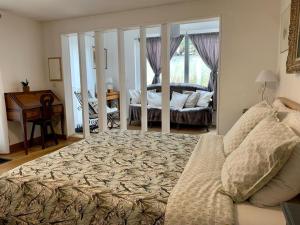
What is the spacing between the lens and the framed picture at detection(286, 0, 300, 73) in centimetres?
201

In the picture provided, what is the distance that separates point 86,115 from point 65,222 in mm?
3473

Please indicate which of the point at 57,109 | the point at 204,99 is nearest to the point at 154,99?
the point at 204,99

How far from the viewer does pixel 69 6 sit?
144 inches

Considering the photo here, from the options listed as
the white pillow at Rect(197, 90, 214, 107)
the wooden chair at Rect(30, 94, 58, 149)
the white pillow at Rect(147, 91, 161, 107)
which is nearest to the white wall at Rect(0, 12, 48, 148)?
the wooden chair at Rect(30, 94, 58, 149)

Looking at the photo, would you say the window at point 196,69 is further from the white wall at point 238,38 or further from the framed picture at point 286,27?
the framed picture at point 286,27

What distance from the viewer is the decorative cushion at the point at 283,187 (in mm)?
1167

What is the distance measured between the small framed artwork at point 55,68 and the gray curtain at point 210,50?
11.2ft

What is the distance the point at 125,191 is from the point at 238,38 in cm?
289

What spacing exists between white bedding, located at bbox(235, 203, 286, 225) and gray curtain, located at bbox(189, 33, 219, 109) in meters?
4.85

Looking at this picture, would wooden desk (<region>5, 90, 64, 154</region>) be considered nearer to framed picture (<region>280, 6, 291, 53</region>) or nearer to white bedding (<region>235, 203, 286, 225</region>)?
white bedding (<region>235, 203, 286, 225</region>)

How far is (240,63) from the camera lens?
11.2 ft

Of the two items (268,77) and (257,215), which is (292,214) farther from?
(268,77)

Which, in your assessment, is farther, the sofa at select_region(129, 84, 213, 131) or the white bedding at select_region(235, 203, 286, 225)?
the sofa at select_region(129, 84, 213, 131)

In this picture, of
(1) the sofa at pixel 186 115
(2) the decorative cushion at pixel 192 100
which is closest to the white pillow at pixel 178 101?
(2) the decorative cushion at pixel 192 100
